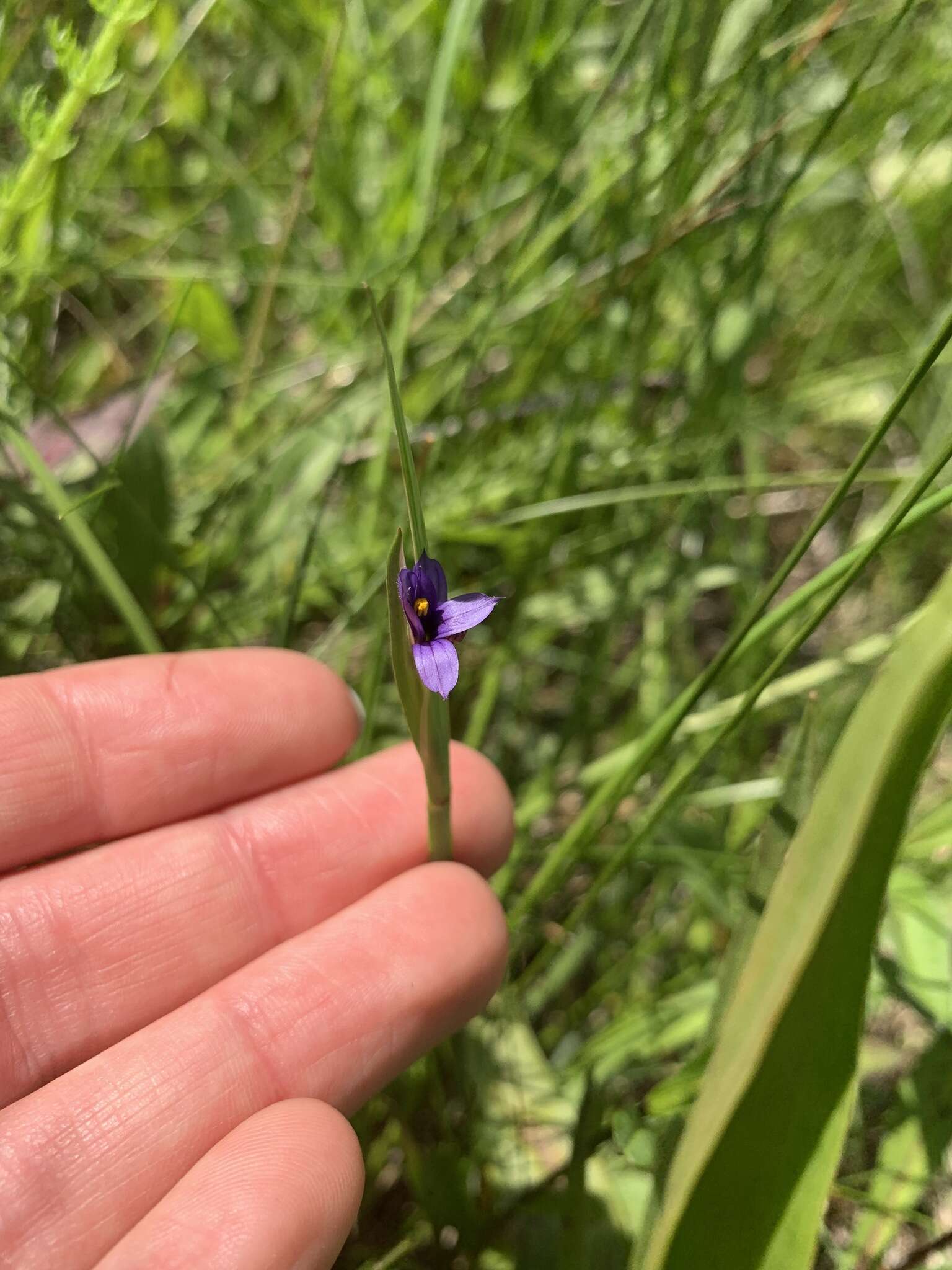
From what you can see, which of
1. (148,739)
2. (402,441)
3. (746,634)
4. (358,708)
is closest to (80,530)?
(148,739)

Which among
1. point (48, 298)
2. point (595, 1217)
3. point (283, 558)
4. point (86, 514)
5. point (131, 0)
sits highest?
point (131, 0)

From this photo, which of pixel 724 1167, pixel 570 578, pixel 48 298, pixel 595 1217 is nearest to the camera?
pixel 724 1167

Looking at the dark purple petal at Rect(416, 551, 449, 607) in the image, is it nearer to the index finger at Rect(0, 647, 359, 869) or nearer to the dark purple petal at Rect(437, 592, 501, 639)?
the dark purple petal at Rect(437, 592, 501, 639)

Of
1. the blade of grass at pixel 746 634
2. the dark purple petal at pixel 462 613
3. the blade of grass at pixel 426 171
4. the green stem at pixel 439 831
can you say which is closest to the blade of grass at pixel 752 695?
the blade of grass at pixel 746 634

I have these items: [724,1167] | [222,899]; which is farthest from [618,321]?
[724,1167]

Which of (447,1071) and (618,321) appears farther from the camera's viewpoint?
(618,321)

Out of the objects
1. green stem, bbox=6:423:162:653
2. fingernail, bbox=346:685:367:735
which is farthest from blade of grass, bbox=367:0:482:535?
green stem, bbox=6:423:162:653

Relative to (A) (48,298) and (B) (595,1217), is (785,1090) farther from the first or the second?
(A) (48,298)
